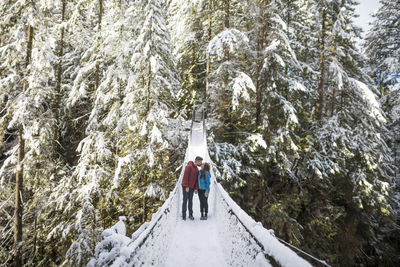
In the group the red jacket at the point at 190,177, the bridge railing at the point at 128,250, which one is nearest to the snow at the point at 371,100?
the red jacket at the point at 190,177

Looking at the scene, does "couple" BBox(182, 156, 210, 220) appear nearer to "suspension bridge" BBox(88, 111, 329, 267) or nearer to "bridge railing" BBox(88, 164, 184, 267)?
"suspension bridge" BBox(88, 111, 329, 267)

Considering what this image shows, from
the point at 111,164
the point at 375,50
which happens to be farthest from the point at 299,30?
the point at 111,164

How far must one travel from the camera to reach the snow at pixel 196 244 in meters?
1.90

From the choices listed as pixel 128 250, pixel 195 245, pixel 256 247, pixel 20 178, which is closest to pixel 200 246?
pixel 195 245

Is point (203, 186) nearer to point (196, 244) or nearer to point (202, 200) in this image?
point (202, 200)

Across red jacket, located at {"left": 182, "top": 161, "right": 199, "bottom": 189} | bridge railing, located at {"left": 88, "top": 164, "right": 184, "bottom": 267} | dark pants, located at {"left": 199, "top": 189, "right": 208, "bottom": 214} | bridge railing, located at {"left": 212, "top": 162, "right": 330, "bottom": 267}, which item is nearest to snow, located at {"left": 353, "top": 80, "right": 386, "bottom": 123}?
dark pants, located at {"left": 199, "top": 189, "right": 208, "bottom": 214}

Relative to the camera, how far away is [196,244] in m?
4.37

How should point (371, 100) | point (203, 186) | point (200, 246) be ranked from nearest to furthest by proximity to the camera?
point (200, 246), point (203, 186), point (371, 100)

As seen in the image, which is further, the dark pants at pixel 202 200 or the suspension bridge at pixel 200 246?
the dark pants at pixel 202 200

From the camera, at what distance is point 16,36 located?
6.41 m

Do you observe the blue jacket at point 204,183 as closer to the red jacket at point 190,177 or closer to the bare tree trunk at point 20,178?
the red jacket at point 190,177

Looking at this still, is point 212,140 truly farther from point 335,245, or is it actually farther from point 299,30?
point 299,30

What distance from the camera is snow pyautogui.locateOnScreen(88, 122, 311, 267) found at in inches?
74.9

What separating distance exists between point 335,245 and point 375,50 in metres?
11.6
